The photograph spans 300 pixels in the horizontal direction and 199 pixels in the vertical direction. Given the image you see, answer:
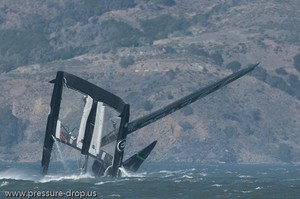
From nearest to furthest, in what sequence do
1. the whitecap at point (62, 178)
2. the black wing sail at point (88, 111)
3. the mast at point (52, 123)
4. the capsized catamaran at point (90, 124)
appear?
the mast at point (52, 123) → the black wing sail at point (88, 111) → the capsized catamaran at point (90, 124) → the whitecap at point (62, 178)

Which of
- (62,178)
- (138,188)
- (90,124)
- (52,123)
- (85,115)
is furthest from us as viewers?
(62,178)

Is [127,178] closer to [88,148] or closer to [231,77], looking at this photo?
[88,148]

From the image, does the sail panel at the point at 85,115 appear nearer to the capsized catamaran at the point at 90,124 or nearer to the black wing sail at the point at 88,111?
the capsized catamaran at the point at 90,124

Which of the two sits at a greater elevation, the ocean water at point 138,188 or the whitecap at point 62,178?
the whitecap at point 62,178

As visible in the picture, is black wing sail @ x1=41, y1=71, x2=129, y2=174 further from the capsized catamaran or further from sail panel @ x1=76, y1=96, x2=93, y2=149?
sail panel @ x1=76, y1=96, x2=93, y2=149

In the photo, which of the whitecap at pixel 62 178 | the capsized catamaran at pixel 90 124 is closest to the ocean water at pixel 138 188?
the whitecap at pixel 62 178

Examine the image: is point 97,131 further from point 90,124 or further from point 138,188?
point 138,188

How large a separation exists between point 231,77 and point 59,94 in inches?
1029

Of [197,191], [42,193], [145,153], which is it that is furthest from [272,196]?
[145,153]

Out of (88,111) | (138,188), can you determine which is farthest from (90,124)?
(138,188)

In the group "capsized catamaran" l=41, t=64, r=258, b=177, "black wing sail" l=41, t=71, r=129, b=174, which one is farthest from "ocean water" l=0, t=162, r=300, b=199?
"black wing sail" l=41, t=71, r=129, b=174

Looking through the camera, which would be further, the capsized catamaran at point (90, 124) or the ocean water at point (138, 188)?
the capsized catamaran at point (90, 124)

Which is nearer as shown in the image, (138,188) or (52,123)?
(138,188)

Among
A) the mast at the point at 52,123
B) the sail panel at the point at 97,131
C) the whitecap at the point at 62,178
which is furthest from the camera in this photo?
the whitecap at the point at 62,178
